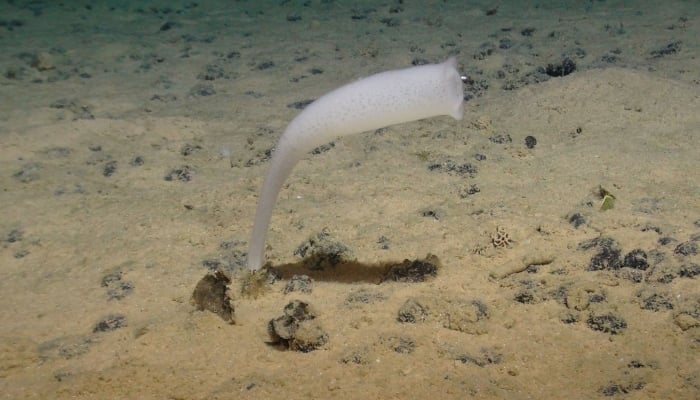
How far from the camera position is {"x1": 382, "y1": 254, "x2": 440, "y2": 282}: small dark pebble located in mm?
3084

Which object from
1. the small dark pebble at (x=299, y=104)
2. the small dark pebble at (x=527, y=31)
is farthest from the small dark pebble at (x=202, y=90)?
the small dark pebble at (x=527, y=31)

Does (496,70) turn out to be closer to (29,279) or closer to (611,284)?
(611,284)

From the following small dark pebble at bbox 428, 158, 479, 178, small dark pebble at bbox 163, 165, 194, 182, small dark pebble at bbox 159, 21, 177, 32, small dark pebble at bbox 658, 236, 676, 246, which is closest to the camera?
small dark pebble at bbox 658, 236, 676, 246

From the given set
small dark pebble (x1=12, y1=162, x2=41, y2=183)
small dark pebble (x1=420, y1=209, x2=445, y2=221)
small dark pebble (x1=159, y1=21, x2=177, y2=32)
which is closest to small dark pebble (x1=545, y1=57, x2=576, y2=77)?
small dark pebble (x1=420, y1=209, x2=445, y2=221)

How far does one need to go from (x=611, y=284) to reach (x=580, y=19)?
630cm

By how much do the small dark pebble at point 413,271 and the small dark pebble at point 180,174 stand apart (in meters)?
2.25

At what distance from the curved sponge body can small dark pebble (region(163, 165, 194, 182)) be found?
2.02 metres

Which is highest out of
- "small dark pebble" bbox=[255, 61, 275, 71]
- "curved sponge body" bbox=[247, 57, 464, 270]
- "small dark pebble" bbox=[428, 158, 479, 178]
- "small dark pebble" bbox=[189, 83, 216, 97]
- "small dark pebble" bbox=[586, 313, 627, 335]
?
"curved sponge body" bbox=[247, 57, 464, 270]

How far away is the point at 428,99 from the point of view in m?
2.59

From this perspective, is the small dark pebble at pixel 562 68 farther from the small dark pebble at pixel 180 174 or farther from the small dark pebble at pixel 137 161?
the small dark pebble at pixel 137 161

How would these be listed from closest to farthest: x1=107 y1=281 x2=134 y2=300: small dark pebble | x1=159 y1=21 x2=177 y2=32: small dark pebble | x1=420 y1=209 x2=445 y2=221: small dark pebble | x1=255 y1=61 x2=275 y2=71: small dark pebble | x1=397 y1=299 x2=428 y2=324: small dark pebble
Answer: x1=397 y1=299 x2=428 y2=324: small dark pebble
x1=107 y1=281 x2=134 y2=300: small dark pebble
x1=420 y1=209 x2=445 y2=221: small dark pebble
x1=255 y1=61 x2=275 y2=71: small dark pebble
x1=159 y1=21 x2=177 y2=32: small dark pebble

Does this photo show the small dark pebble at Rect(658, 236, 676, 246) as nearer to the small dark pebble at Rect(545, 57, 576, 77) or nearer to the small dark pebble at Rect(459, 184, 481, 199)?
the small dark pebble at Rect(459, 184, 481, 199)

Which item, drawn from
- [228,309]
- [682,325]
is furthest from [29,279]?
[682,325]

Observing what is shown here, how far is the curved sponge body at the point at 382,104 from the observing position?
258 cm
